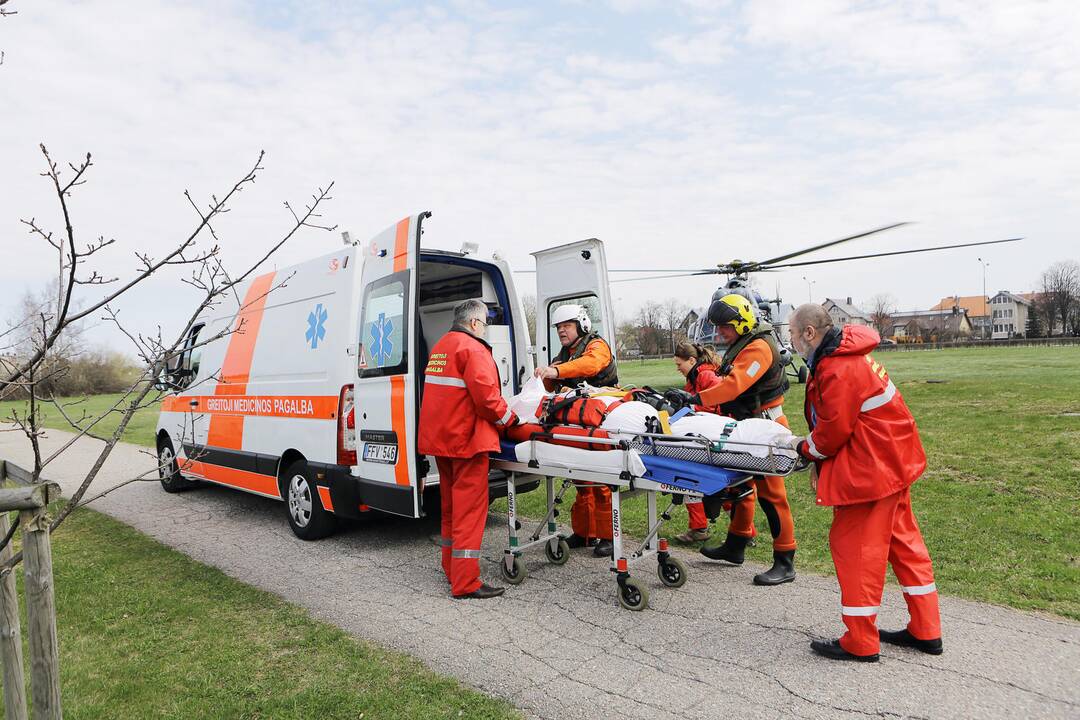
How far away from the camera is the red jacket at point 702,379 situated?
5.09 m

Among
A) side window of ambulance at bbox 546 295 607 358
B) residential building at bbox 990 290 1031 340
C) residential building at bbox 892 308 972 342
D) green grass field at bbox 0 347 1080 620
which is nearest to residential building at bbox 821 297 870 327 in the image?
residential building at bbox 892 308 972 342

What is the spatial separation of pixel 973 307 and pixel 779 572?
386 ft

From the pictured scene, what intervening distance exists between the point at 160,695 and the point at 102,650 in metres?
0.87

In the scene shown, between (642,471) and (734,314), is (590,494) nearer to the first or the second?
(642,471)

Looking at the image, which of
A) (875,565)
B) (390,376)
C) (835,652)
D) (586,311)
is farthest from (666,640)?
(586,311)

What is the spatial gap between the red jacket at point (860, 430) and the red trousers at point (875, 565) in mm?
126

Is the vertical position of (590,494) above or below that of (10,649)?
below

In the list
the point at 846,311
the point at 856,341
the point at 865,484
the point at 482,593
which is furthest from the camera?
the point at 846,311

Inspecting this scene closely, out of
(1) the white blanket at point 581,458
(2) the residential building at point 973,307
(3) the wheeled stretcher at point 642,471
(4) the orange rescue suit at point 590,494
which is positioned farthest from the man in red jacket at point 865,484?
(2) the residential building at point 973,307

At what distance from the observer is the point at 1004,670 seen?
3416mm

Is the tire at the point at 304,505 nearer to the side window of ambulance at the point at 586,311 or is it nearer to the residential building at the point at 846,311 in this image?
the side window of ambulance at the point at 586,311

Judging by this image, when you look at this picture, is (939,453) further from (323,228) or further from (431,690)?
(323,228)

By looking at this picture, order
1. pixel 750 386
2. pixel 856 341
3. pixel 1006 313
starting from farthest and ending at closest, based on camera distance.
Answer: pixel 1006 313
pixel 750 386
pixel 856 341

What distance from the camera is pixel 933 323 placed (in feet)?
302
